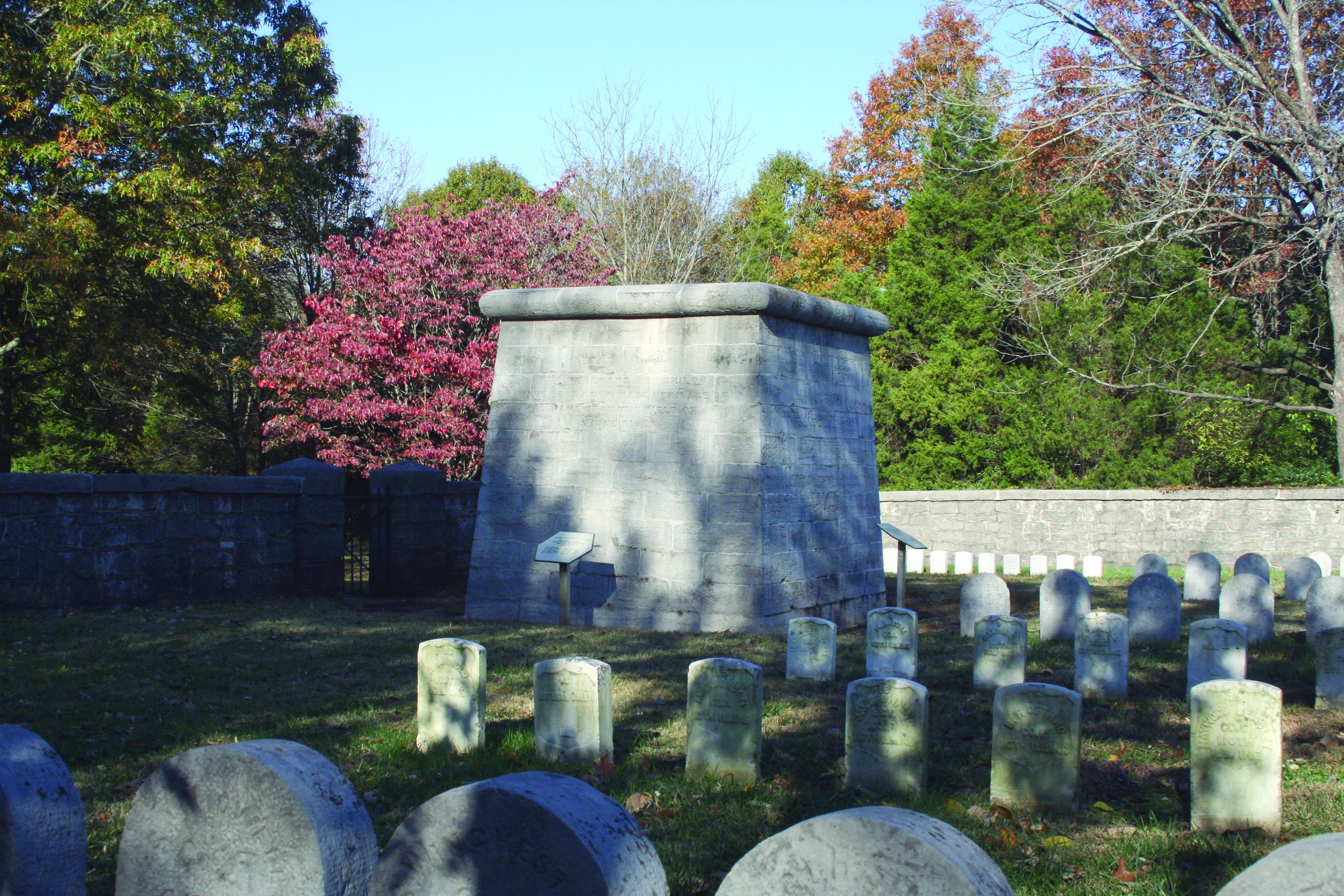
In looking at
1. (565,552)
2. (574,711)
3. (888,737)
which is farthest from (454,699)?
(565,552)

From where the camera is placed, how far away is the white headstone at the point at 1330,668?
607 centimetres

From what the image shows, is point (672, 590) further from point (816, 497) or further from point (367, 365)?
point (367, 365)

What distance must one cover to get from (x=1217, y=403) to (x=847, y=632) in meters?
12.3

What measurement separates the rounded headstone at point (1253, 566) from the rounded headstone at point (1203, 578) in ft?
1.83

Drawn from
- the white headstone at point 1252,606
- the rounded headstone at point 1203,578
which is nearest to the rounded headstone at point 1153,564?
the rounded headstone at point 1203,578

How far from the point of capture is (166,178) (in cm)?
1523

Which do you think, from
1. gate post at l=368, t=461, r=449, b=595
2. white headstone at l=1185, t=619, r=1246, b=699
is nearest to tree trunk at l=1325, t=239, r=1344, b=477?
white headstone at l=1185, t=619, r=1246, b=699

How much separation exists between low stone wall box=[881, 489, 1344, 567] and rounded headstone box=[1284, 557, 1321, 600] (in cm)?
518

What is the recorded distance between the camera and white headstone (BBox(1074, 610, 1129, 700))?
655cm

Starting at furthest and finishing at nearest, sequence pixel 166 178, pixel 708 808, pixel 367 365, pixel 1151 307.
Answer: pixel 1151 307
pixel 367 365
pixel 166 178
pixel 708 808

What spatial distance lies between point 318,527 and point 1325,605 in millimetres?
9592

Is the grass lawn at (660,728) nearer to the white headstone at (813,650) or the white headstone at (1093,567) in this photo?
A: the white headstone at (813,650)

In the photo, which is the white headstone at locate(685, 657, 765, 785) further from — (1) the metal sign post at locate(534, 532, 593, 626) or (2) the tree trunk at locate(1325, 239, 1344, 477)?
(2) the tree trunk at locate(1325, 239, 1344, 477)

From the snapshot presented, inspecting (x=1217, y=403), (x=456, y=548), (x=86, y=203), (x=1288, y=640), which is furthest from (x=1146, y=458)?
(x=86, y=203)
